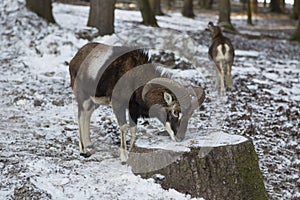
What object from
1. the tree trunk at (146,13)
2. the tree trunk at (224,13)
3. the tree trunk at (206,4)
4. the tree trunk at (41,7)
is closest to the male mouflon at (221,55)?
the tree trunk at (41,7)

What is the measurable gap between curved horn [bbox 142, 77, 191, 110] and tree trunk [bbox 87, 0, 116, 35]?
8.12 meters

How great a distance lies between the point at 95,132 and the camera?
7.88m

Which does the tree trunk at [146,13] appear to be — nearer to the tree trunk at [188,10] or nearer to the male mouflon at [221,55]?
the male mouflon at [221,55]

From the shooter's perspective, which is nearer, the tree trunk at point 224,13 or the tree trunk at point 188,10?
the tree trunk at point 224,13

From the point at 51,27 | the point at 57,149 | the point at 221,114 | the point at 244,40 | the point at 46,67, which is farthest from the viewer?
the point at 244,40

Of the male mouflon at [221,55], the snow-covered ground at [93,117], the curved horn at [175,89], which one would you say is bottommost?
the snow-covered ground at [93,117]

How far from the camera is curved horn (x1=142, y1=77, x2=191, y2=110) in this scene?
229 inches

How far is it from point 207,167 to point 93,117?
371 centimetres

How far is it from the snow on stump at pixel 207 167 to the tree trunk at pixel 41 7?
9712 mm

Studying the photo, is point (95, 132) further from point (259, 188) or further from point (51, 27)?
point (51, 27)

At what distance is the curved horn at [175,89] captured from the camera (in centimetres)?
582

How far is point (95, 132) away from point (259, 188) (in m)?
3.24

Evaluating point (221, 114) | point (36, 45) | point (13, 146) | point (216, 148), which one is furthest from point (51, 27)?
point (216, 148)

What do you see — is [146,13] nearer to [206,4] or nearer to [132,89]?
[132,89]
